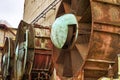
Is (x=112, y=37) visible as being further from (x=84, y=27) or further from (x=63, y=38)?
(x=63, y=38)

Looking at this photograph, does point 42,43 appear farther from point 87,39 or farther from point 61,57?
point 87,39

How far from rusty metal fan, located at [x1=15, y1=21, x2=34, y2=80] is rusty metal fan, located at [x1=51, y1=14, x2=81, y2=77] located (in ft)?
4.40

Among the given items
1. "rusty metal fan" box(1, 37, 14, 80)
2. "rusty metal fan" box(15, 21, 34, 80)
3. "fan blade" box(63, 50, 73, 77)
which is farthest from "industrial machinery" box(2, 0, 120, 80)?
"rusty metal fan" box(1, 37, 14, 80)

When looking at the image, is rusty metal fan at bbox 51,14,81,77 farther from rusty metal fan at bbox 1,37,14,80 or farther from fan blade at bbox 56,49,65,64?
rusty metal fan at bbox 1,37,14,80

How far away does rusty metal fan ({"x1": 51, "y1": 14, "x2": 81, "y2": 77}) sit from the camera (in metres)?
5.37

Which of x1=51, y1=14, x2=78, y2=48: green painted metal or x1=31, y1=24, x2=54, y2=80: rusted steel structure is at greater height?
x1=51, y1=14, x2=78, y2=48: green painted metal

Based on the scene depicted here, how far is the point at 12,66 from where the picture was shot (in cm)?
878

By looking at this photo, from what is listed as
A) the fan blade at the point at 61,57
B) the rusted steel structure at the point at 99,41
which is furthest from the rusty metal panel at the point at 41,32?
the rusted steel structure at the point at 99,41

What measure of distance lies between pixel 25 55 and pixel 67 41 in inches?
81.5

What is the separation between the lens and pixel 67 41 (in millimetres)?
5438

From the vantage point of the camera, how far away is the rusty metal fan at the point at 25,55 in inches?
281

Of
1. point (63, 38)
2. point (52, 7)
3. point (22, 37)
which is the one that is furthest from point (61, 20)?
point (52, 7)

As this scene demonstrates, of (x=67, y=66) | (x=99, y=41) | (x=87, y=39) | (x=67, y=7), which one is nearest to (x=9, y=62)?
(x=67, y=66)

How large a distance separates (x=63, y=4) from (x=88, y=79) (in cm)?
184
